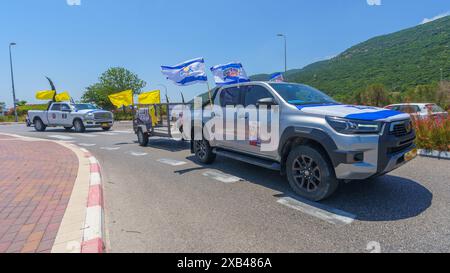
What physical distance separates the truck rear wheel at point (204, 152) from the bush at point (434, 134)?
18.5 feet

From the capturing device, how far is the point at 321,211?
3.86m

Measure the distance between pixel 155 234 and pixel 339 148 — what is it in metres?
2.70

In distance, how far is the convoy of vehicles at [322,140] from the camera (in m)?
3.67

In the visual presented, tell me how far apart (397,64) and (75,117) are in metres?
84.1

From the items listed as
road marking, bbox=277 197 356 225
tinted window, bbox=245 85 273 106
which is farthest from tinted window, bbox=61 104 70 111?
road marking, bbox=277 197 356 225

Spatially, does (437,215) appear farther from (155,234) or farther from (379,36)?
(379,36)

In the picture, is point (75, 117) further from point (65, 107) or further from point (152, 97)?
point (152, 97)

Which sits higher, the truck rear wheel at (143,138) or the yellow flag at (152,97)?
the yellow flag at (152,97)

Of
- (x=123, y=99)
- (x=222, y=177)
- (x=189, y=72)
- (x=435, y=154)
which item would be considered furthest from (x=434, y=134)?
(x=123, y=99)

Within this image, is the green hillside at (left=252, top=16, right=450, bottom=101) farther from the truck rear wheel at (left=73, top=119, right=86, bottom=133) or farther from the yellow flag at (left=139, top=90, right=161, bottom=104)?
the yellow flag at (left=139, top=90, right=161, bottom=104)

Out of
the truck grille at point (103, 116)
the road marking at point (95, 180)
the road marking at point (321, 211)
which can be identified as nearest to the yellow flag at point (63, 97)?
the truck grille at point (103, 116)

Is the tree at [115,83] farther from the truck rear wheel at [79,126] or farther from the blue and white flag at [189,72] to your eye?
the blue and white flag at [189,72]
